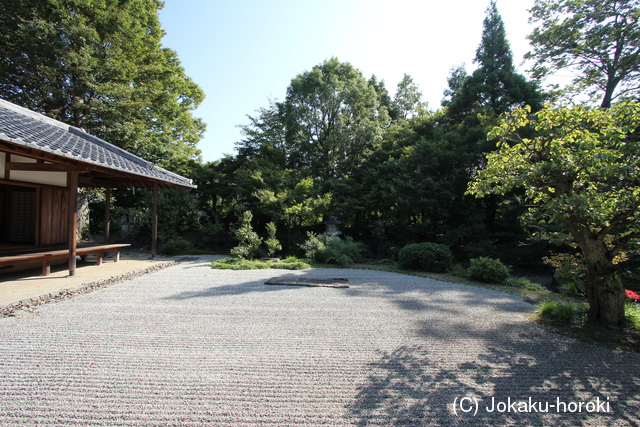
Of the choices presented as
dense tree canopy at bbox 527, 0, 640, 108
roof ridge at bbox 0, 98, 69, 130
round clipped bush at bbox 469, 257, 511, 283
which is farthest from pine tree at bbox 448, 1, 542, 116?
roof ridge at bbox 0, 98, 69, 130

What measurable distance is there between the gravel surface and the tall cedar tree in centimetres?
883

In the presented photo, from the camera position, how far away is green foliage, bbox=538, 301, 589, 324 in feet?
13.3

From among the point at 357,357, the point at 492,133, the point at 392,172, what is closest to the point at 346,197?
the point at 392,172

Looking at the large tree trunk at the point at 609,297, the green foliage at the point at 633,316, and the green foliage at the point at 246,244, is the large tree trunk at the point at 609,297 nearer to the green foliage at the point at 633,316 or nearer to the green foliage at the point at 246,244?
the green foliage at the point at 633,316

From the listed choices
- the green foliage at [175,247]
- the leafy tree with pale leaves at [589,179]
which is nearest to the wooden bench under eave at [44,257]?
the green foliage at [175,247]

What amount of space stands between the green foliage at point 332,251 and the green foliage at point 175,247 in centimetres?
494

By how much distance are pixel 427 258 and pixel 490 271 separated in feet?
5.68

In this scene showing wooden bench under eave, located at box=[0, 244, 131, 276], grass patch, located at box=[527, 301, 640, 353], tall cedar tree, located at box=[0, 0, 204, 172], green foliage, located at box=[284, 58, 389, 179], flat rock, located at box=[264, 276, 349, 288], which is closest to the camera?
grass patch, located at box=[527, 301, 640, 353]

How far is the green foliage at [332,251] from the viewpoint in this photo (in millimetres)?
9195

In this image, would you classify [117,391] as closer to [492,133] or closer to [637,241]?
[492,133]

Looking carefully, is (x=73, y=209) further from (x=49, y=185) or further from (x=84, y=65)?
(x=84, y=65)

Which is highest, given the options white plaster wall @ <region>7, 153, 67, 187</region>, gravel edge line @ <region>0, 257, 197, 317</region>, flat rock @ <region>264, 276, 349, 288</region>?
white plaster wall @ <region>7, 153, 67, 187</region>

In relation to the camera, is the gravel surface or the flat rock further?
the flat rock

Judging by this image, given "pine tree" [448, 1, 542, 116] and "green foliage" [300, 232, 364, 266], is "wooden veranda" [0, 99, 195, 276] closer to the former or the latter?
"green foliage" [300, 232, 364, 266]
